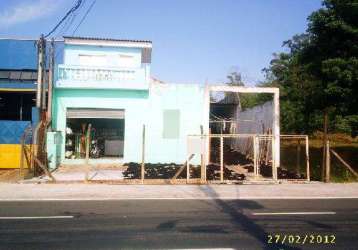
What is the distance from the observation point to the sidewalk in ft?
39.5

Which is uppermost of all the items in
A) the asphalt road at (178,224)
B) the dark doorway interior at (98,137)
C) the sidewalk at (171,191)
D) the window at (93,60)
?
the window at (93,60)

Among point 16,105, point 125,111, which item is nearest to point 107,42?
point 125,111

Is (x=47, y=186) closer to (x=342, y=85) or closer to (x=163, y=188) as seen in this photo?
(x=163, y=188)

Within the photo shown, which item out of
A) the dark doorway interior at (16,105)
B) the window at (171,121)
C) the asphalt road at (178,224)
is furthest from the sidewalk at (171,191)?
the dark doorway interior at (16,105)

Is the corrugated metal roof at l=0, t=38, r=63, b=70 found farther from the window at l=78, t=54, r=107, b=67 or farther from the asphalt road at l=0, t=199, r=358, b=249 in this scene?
the asphalt road at l=0, t=199, r=358, b=249

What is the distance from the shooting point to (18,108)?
79.9 feet

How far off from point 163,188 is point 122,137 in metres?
7.66

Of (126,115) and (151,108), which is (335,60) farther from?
(126,115)

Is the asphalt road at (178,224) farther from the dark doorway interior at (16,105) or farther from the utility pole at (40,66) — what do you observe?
the dark doorway interior at (16,105)

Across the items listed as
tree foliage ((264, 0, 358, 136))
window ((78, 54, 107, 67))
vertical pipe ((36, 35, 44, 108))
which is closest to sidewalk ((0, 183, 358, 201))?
tree foliage ((264, 0, 358, 136))

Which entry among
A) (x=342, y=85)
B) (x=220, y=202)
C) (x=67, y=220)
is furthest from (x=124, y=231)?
(x=342, y=85)
